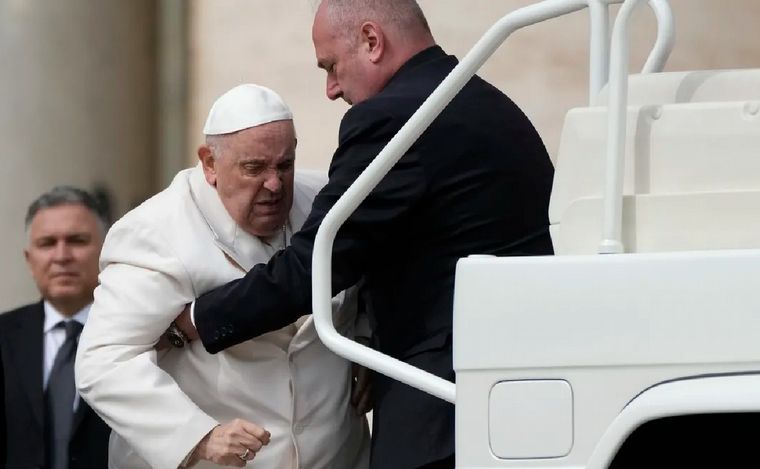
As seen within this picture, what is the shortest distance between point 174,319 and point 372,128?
715 mm

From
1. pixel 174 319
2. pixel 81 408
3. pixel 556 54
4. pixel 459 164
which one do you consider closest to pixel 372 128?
→ pixel 459 164

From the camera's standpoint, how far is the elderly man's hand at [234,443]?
3.93 meters

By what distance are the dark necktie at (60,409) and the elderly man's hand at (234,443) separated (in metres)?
1.68

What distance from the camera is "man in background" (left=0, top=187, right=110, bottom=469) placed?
5547 millimetres

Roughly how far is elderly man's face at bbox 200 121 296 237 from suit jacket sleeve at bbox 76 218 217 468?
0.21 meters

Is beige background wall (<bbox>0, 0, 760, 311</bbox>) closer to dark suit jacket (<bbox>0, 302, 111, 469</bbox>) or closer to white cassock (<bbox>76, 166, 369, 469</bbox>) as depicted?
dark suit jacket (<bbox>0, 302, 111, 469</bbox>)

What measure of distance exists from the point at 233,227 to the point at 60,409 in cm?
165

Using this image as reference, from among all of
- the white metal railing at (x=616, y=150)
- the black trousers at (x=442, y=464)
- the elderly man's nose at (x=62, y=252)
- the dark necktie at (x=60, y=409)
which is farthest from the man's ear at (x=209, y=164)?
the elderly man's nose at (x=62, y=252)

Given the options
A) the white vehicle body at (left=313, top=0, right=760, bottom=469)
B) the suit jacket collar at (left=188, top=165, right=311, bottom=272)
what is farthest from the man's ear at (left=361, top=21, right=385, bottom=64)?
the white vehicle body at (left=313, top=0, right=760, bottom=469)

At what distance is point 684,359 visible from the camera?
285cm

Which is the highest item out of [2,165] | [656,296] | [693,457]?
Result: [2,165]

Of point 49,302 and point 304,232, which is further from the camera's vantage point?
point 49,302

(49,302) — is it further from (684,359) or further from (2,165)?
(684,359)

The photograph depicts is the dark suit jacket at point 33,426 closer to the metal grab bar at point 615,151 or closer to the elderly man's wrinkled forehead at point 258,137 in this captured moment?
the elderly man's wrinkled forehead at point 258,137
